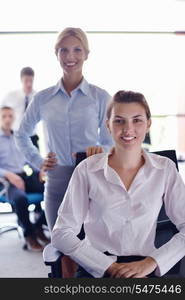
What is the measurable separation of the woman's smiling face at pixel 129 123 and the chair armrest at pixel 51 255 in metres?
0.40

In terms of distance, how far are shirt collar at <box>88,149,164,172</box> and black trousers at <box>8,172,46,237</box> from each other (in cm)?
42

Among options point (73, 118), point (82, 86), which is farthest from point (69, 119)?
point (82, 86)

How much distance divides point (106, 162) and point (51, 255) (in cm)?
33

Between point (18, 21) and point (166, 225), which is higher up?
point (18, 21)

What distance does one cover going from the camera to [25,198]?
4.72ft

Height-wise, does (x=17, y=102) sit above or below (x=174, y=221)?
above

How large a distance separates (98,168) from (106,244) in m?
0.24

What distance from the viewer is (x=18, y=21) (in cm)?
121

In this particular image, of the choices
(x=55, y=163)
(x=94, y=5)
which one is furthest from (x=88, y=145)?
(x=94, y=5)

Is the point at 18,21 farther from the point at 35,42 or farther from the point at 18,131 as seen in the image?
the point at 18,131

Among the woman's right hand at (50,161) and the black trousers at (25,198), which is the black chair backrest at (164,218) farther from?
the black trousers at (25,198)

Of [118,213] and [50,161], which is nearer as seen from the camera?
[118,213]

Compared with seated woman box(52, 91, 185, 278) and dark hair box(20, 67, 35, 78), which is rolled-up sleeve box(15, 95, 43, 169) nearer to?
dark hair box(20, 67, 35, 78)

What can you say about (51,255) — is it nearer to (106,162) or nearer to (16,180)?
(106,162)
